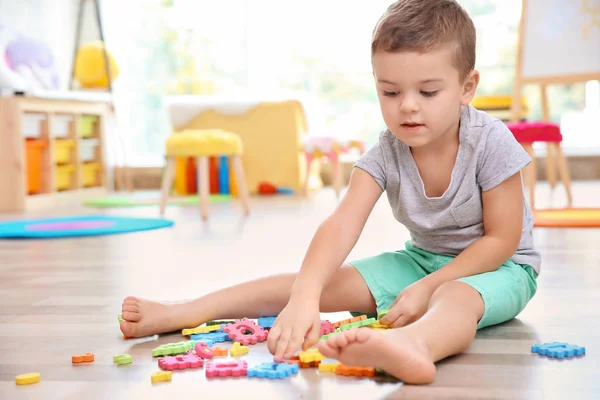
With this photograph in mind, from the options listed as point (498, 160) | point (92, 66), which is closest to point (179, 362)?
point (498, 160)

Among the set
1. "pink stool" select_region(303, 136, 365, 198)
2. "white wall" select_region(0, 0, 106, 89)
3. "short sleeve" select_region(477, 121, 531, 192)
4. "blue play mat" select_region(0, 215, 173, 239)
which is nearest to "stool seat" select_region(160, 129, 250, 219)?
"blue play mat" select_region(0, 215, 173, 239)

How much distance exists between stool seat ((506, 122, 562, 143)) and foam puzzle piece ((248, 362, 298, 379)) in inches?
82.5

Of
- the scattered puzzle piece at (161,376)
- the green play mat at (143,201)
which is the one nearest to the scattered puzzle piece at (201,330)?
the scattered puzzle piece at (161,376)

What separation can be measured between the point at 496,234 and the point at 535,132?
1825 millimetres

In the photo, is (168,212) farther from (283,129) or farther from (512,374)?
(512,374)

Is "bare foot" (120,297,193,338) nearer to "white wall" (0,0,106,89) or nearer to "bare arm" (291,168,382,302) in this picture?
"bare arm" (291,168,382,302)

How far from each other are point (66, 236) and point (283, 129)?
213 cm

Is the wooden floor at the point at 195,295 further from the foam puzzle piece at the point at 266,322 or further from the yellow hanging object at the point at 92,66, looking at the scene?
the yellow hanging object at the point at 92,66

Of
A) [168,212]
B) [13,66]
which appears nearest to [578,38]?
[168,212]

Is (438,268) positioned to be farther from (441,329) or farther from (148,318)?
(148,318)

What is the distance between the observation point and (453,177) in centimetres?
126

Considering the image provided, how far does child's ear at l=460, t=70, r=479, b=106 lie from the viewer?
4.02 ft

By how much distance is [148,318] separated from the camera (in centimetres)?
122

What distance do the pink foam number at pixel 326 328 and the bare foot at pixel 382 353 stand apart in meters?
0.26
